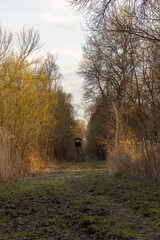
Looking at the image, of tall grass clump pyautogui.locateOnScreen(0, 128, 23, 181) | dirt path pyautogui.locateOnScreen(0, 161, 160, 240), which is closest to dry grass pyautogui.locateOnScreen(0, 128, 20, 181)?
tall grass clump pyautogui.locateOnScreen(0, 128, 23, 181)

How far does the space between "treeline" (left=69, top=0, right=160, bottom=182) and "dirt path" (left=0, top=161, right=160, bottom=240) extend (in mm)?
1779

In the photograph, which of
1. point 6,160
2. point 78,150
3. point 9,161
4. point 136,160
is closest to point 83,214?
point 136,160

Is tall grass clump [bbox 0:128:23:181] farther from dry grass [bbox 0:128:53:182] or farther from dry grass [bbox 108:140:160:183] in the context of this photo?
dry grass [bbox 108:140:160:183]

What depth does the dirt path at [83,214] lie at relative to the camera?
159 inches

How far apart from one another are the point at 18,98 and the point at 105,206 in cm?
782

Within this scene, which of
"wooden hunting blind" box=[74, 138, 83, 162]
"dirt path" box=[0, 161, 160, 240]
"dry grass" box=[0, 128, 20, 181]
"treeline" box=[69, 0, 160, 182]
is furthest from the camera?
"wooden hunting blind" box=[74, 138, 83, 162]

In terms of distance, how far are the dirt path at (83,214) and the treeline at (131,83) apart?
1.78 m

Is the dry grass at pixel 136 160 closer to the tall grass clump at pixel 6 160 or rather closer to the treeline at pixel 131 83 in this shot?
the treeline at pixel 131 83

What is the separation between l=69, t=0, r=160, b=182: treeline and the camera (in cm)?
705

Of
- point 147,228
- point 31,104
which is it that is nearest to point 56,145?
point 31,104

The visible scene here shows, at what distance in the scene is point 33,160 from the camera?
1616 cm

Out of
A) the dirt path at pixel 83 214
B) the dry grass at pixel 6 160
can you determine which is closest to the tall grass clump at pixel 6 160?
the dry grass at pixel 6 160

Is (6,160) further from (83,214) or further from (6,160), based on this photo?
(83,214)

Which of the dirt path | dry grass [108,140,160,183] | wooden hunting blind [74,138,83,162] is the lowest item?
the dirt path
